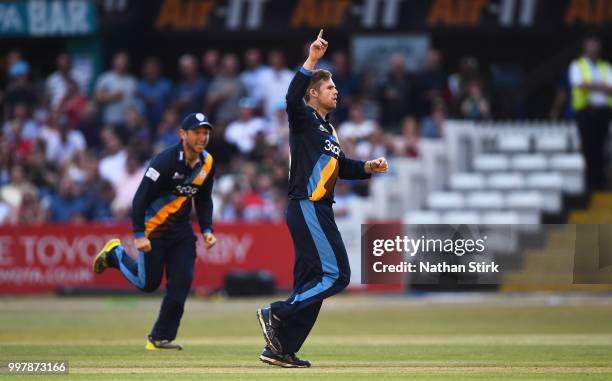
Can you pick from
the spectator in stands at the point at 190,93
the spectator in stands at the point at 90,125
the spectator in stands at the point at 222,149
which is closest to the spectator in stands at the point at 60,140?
the spectator in stands at the point at 90,125

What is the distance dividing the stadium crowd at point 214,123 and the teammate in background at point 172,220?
10690mm

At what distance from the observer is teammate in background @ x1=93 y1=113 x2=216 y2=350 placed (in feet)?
46.4

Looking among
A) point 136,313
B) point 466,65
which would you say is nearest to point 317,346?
point 136,313

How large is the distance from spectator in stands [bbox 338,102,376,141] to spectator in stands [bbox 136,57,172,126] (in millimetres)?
4225

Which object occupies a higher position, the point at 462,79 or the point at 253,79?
the point at 462,79

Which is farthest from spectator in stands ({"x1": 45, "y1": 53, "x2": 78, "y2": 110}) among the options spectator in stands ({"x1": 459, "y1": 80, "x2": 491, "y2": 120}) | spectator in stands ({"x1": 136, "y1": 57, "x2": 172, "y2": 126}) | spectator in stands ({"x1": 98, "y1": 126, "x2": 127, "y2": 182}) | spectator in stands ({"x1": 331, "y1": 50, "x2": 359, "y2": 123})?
spectator in stands ({"x1": 459, "y1": 80, "x2": 491, "y2": 120})

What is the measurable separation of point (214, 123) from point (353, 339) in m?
11.8

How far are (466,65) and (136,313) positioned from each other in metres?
8.49

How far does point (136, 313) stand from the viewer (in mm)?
21766

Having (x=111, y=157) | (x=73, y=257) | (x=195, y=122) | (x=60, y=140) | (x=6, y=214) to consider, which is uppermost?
(x=195, y=122)

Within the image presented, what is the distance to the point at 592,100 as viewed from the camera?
24047 millimetres

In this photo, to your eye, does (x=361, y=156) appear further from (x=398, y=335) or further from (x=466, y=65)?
(x=398, y=335)

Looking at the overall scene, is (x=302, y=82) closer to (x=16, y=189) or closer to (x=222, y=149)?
(x=222, y=149)

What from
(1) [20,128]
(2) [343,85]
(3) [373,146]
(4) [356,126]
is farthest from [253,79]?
(1) [20,128]
